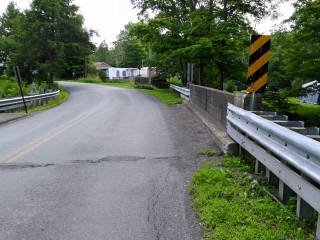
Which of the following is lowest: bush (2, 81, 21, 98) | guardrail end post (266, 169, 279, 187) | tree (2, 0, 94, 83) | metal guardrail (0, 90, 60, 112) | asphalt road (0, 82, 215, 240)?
asphalt road (0, 82, 215, 240)

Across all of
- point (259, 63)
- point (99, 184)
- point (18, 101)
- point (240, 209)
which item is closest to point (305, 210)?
point (240, 209)

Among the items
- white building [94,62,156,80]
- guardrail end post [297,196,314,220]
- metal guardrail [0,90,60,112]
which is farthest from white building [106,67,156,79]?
guardrail end post [297,196,314,220]

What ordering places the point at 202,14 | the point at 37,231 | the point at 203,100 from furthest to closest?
the point at 202,14, the point at 203,100, the point at 37,231

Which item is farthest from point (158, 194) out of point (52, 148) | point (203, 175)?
point (52, 148)

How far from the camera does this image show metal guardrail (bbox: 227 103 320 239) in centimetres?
279

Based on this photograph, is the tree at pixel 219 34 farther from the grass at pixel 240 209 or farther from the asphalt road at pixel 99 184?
the grass at pixel 240 209

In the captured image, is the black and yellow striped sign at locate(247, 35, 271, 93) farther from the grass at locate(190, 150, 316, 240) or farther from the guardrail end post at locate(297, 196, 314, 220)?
the guardrail end post at locate(297, 196, 314, 220)

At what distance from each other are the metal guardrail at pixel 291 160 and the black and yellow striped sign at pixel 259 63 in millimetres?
973

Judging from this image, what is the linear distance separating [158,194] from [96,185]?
101 cm

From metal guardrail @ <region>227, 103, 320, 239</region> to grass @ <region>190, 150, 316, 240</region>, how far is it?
20cm

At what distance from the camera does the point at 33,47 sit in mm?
33906

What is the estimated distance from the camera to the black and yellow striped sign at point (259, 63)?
548cm

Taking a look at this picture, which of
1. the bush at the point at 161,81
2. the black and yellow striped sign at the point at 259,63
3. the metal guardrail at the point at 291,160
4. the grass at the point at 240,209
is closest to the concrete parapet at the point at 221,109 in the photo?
the black and yellow striped sign at the point at 259,63

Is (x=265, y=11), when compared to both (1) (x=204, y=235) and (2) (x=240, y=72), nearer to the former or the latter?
(2) (x=240, y=72)
